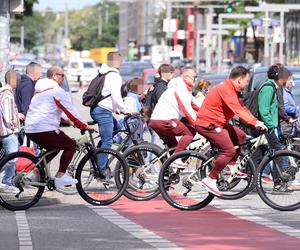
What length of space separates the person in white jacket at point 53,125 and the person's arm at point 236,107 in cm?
156

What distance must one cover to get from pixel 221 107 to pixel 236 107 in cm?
27

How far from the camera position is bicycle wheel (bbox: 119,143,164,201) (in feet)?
53.7

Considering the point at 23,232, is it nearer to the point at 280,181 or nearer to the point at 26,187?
the point at 26,187

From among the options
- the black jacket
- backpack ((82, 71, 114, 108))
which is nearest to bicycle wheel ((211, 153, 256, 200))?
backpack ((82, 71, 114, 108))

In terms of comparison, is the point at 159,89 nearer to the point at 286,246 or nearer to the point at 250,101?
the point at 250,101

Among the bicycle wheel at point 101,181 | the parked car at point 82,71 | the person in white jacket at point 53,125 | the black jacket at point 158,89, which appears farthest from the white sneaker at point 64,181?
the parked car at point 82,71

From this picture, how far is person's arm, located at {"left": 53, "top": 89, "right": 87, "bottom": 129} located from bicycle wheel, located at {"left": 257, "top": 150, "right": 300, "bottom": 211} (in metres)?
2.07

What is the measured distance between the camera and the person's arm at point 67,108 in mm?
15484

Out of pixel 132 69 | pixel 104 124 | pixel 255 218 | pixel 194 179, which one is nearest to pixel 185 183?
pixel 194 179

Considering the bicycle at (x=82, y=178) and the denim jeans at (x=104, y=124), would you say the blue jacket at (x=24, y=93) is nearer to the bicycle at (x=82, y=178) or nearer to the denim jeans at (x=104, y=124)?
the denim jeans at (x=104, y=124)

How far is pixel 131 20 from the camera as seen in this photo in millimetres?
190875

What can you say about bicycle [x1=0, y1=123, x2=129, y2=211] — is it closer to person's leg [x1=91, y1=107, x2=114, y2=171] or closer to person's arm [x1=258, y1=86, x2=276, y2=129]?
person's leg [x1=91, y1=107, x2=114, y2=171]

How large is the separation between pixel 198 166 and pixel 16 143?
8.85 feet

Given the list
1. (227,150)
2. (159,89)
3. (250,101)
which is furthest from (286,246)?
(159,89)
